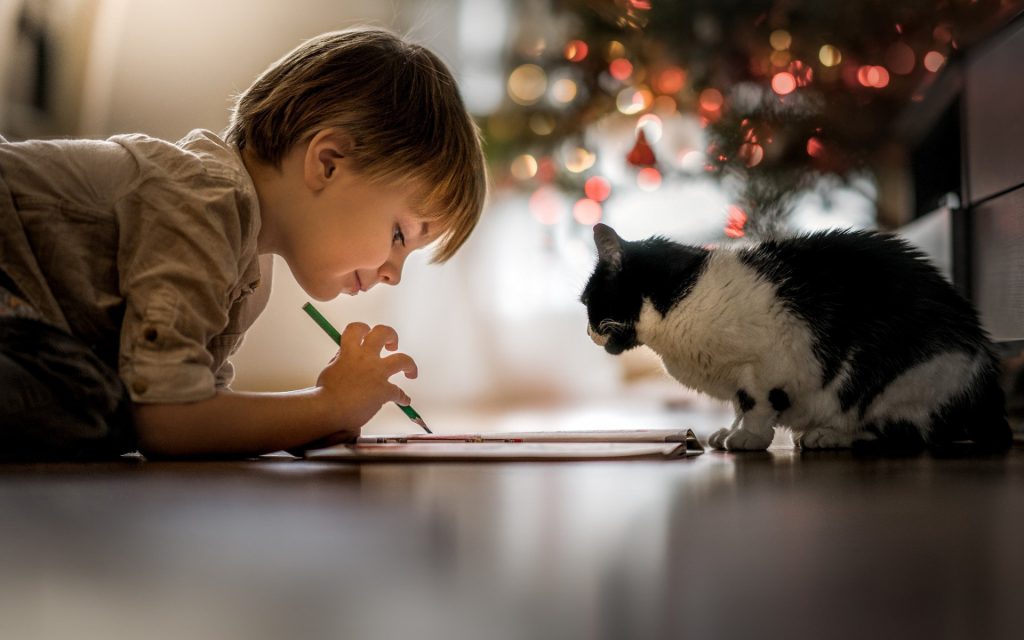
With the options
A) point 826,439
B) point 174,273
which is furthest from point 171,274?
point 826,439

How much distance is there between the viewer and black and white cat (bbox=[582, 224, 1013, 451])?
858 mm

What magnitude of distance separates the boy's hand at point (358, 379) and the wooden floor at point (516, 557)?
212mm

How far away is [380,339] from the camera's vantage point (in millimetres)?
952

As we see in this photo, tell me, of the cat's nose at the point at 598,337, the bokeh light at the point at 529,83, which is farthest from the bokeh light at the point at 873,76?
the cat's nose at the point at 598,337

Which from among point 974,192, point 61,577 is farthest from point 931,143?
point 61,577

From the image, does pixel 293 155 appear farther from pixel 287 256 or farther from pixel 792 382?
pixel 792 382

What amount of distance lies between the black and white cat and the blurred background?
0.27m

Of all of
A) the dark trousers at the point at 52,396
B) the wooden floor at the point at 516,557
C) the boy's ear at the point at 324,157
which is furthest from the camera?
the boy's ear at the point at 324,157

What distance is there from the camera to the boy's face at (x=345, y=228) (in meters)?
1.03

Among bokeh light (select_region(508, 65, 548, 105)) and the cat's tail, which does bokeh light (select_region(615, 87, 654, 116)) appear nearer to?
bokeh light (select_region(508, 65, 548, 105))

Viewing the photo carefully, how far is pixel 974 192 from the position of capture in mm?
1336

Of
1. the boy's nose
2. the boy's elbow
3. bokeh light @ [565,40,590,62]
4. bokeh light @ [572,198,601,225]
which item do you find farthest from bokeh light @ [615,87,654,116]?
the boy's elbow

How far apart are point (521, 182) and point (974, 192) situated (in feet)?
4.16

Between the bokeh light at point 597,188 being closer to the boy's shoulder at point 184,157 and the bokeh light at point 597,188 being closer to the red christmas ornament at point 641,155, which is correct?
the red christmas ornament at point 641,155
